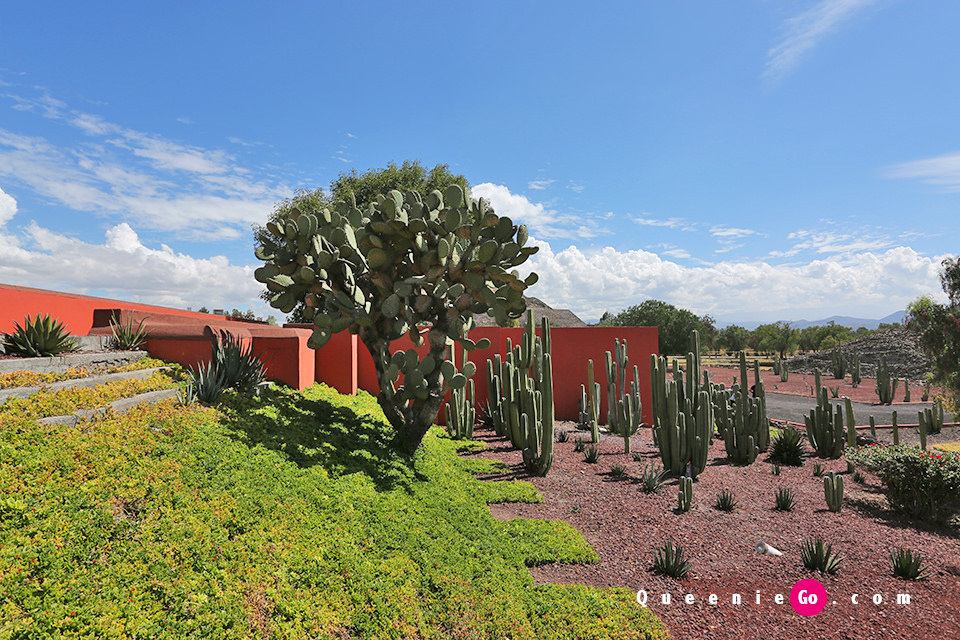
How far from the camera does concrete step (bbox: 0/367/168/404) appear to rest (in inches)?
203

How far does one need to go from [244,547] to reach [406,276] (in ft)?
14.7

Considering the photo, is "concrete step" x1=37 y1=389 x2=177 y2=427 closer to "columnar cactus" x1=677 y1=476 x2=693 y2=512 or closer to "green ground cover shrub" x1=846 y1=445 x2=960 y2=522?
"columnar cactus" x1=677 y1=476 x2=693 y2=512

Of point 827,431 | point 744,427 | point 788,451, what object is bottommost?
point 788,451

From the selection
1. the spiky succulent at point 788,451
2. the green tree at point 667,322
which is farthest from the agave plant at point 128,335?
the green tree at point 667,322

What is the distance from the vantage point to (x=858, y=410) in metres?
18.9

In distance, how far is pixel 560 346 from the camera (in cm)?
1365

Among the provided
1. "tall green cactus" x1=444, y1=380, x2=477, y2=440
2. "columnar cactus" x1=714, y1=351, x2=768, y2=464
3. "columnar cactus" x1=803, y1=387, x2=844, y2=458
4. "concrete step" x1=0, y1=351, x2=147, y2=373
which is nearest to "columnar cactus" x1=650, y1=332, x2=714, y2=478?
"columnar cactus" x1=714, y1=351, x2=768, y2=464

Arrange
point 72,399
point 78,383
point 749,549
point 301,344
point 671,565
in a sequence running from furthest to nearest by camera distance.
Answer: point 301,344
point 78,383
point 749,549
point 72,399
point 671,565

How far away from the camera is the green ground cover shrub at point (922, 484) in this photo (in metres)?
7.23

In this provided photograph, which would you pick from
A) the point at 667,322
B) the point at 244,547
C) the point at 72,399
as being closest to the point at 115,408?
the point at 72,399

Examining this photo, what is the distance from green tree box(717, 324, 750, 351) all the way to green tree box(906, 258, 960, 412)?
4448 cm

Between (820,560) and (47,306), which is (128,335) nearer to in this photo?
(47,306)

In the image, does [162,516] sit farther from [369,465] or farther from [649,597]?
[649,597]

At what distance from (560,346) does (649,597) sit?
918cm
